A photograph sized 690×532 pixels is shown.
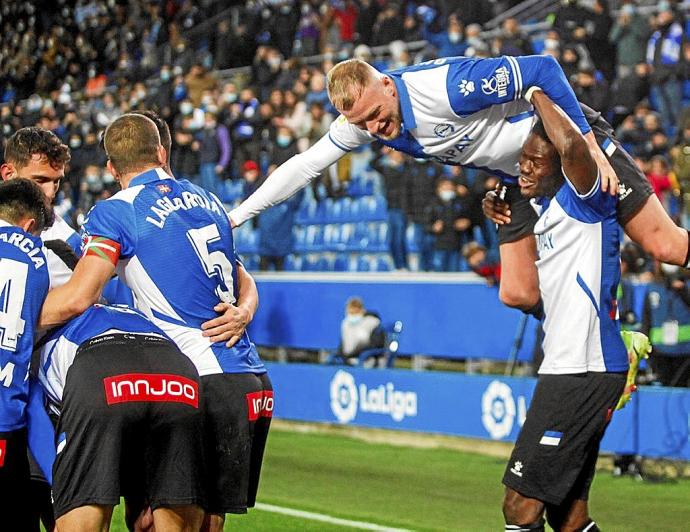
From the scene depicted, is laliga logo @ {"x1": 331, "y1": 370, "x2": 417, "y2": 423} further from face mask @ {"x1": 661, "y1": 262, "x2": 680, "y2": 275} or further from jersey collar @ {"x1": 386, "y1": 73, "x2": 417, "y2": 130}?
jersey collar @ {"x1": 386, "y1": 73, "x2": 417, "y2": 130}

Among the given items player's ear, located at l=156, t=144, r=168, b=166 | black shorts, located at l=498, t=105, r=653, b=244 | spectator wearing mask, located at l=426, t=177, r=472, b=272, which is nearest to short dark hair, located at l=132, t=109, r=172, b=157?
player's ear, located at l=156, t=144, r=168, b=166

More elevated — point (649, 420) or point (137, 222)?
point (137, 222)

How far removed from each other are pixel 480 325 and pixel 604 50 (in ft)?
10.7

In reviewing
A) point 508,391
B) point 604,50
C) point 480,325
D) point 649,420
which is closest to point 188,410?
point 649,420

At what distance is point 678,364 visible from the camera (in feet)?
32.5

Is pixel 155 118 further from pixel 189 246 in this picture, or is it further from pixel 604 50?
pixel 604 50

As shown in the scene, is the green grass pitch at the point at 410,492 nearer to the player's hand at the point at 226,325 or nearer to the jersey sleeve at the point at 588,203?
the player's hand at the point at 226,325

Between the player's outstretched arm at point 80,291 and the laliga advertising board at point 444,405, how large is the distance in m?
6.04

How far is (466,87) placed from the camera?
16.7 feet

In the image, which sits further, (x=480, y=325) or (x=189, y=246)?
(x=480, y=325)

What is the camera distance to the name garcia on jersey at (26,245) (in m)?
4.47

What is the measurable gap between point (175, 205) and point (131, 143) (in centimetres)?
30

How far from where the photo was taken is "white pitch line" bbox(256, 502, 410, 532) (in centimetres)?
747

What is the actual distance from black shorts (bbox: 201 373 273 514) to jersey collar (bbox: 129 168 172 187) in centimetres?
78
